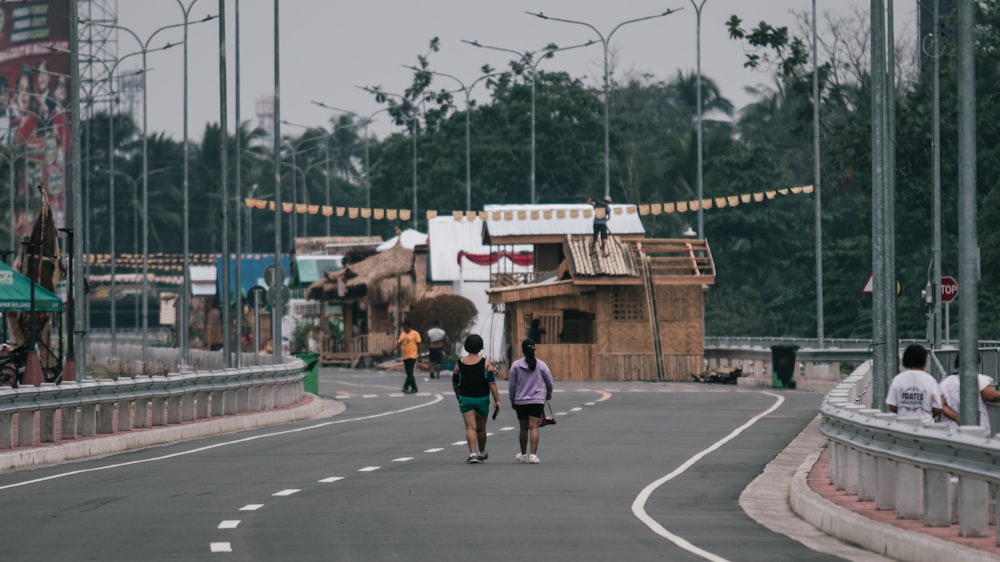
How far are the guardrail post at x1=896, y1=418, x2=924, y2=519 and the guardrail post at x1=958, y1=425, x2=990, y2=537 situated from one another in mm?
1533

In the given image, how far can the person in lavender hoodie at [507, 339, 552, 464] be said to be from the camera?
23.4 metres

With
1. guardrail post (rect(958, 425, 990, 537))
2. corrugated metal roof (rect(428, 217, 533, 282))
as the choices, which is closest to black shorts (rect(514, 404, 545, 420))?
guardrail post (rect(958, 425, 990, 537))

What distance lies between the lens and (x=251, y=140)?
579 ft

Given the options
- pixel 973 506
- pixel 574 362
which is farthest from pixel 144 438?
pixel 574 362

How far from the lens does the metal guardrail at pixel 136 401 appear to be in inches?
996

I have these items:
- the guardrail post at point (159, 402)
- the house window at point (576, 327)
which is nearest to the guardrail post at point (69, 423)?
the guardrail post at point (159, 402)

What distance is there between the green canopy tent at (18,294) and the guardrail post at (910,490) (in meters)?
23.2

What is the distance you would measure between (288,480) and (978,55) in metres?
58.1

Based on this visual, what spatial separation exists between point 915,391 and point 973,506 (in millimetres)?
4682

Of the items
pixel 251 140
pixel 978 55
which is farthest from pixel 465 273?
pixel 251 140

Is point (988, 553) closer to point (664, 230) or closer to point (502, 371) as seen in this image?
point (502, 371)

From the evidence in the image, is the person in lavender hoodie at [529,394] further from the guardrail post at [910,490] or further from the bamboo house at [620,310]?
the bamboo house at [620,310]

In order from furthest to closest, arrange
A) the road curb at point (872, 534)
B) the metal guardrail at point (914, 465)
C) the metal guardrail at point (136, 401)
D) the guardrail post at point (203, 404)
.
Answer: the guardrail post at point (203, 404) → the metal guardrail at point (136, 401) → the metal guardrail at point (914, 465) → the road curb at point (872, 534)

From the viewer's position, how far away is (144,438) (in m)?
28.5
